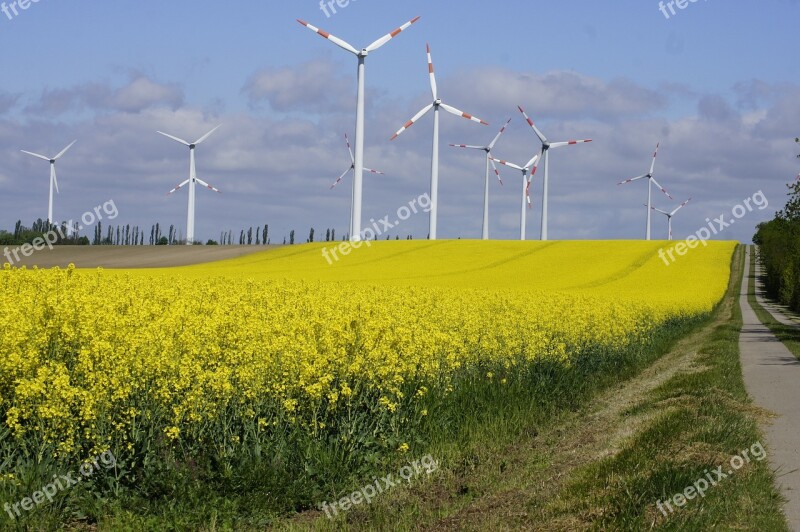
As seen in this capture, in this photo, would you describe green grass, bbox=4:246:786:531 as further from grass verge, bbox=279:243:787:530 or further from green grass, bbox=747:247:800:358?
green grass, bbox=747:247:800:358

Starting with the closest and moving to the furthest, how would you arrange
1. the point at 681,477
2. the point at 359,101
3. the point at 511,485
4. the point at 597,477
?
the point at 681,477 < the point at 597,477 < the point at 511,485 < the point at 359,101

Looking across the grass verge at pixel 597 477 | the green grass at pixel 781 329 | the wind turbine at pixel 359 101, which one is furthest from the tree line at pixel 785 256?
the grass verge at pixel 597 477

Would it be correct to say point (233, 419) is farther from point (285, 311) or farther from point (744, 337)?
point (744, 337)

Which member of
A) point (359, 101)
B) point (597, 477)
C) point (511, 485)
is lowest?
point (511, 485)

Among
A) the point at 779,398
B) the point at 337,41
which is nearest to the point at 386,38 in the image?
the point at 337,41

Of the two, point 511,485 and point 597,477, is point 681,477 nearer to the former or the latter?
point 597,477

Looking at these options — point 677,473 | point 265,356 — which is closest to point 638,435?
point 677,473

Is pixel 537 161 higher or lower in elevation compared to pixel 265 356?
higher

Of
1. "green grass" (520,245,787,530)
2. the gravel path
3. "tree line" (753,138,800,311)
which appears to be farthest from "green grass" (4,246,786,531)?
"tree line" (753,138,800,311)

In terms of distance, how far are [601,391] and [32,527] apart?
12.8 meters

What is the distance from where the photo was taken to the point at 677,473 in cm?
895

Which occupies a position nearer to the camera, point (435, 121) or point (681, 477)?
point (681, 477)

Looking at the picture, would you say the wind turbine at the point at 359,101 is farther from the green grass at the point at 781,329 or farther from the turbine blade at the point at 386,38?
the green grass at the point at 781,329

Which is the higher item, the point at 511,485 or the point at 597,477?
the point at 597,477
